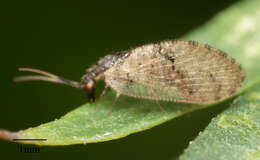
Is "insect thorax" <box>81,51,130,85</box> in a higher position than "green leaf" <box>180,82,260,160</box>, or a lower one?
higher

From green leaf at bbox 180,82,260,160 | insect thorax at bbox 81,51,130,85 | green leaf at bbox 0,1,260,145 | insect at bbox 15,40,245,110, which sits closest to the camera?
green leaf at bbox 180,82,260,160

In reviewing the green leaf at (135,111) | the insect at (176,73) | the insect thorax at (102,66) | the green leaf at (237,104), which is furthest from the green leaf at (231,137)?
the insect thorax at (102,66)

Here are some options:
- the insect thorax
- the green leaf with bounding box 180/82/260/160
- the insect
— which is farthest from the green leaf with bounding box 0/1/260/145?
the green leaf with bounding box 180/82/260/160

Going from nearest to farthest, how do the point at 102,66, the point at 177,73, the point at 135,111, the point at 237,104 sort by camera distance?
the point at 237,104 < the point at 135,111 < the point at 177,73 < the point at 102,66

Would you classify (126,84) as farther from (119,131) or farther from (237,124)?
(237,124)

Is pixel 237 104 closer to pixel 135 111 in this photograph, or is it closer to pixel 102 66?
pixel 135 111

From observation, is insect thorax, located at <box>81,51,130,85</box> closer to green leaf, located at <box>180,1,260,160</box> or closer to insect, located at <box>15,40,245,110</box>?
insect, located at <box>15,40,245,110</box>

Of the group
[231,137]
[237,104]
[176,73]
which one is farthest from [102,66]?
[231,137]

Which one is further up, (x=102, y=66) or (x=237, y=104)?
(x=102, y=66)

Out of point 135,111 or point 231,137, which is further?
point 135,111

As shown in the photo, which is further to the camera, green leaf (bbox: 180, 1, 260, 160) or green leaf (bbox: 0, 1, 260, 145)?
green leaf (bbox: 0, 1, 260, 145)
